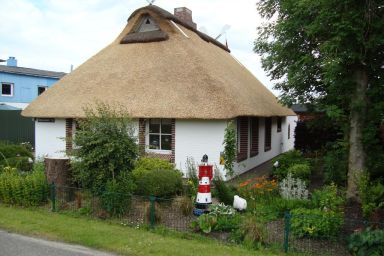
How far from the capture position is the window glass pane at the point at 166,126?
14.7 meters

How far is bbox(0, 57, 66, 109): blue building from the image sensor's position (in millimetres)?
29688

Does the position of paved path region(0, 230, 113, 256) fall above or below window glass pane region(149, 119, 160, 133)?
below

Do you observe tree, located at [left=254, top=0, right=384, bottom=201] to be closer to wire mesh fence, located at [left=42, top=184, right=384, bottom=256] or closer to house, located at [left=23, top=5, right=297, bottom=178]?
wire mesh fence, located at [left=42, top=184, right=384, bottom=256]

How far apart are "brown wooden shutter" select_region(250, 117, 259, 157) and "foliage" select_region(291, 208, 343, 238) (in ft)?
32.9

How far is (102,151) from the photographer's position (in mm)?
9297

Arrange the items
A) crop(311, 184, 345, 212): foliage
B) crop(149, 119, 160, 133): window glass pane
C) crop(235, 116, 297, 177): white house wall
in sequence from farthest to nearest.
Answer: crop(235, 116, 297, 177): white house wall, crop(149, 119, 160, 133): window glass pane, crop(311, 184, 345, 212): foliage

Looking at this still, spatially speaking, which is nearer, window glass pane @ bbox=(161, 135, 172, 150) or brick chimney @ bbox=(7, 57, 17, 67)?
window glass pane @ bbox=(161, 135, 172, 150)

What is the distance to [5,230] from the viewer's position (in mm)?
7773

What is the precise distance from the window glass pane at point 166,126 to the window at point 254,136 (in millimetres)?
4594

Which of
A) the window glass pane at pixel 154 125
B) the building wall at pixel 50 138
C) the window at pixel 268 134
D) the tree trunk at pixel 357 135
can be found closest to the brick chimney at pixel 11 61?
the building wall at pixel 50 138

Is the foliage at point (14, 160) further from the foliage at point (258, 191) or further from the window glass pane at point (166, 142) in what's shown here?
the foliage at point (258, 191)

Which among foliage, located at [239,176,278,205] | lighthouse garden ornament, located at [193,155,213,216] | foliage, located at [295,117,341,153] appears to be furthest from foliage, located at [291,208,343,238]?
foliage, located at [295,117,341,153]

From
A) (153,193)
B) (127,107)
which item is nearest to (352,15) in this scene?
(153,193)

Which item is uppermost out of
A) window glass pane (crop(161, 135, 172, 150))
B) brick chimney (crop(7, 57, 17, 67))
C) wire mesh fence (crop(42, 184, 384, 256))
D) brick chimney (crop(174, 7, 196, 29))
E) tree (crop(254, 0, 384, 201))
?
brick chimney (crop(174, 7, 196, 29))
